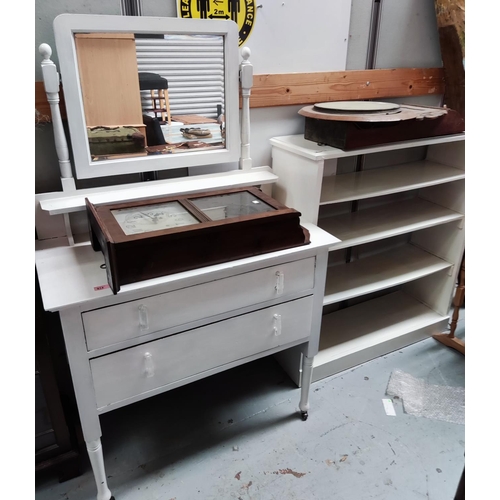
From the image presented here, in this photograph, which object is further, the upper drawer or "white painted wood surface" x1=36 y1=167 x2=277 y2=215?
"white painted wood surface" x1=36 y1=167 x2=277 y2=215

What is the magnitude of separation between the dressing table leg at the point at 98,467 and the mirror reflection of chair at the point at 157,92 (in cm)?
106

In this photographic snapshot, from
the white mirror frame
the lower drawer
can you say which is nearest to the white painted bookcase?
the white mirror frame

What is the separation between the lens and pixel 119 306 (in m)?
1.14

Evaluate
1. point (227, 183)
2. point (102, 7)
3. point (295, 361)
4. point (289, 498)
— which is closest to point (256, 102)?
point (227, 183)

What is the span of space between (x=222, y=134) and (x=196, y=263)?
59cm

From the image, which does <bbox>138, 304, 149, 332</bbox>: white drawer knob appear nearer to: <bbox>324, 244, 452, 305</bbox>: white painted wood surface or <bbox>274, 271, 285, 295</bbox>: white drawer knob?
<bbox>274, 271, 285, 295</bbox>: white drawer knob

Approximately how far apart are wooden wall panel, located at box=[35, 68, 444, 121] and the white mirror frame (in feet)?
0.47

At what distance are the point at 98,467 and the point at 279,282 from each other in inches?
31.7

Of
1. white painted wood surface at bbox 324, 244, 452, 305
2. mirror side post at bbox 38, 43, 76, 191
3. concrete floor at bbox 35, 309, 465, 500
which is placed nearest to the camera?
mirror side post at bbox 38, 43, 76, 191

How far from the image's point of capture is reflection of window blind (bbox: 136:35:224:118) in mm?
1354

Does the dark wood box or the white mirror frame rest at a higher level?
the white mirror frame

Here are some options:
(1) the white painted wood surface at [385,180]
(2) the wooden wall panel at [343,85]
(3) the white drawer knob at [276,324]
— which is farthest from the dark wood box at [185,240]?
(2) the wooden wall panel at [343,85]

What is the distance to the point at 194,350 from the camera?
1316 mm

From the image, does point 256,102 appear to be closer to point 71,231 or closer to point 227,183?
point 227,183
